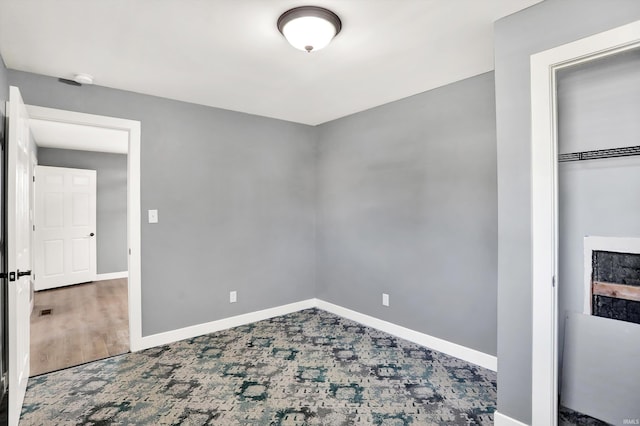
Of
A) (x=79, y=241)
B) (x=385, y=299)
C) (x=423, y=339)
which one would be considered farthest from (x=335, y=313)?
(x=79, y=241)

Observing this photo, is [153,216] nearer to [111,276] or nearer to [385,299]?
[385,299]

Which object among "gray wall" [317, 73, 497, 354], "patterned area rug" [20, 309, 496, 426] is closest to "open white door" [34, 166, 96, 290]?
"patterned area rug" [20, 309, 496, 426]

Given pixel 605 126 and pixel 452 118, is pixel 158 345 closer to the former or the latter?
pixel 452 118

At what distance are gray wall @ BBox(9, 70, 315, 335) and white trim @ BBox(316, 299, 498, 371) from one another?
686mm

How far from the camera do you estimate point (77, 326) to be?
3820 mm

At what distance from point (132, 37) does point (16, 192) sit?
1.17 meters

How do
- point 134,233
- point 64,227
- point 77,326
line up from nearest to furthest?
point 134,233, point 77,326, point 64,227

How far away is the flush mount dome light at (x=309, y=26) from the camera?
1.82 meters

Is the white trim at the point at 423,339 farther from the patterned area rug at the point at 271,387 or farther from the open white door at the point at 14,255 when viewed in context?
the open white door at the point at 14,255

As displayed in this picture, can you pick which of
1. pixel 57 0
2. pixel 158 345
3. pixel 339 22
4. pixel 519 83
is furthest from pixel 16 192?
pixel 519 83

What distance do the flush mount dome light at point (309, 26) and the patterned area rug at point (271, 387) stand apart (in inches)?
91.7

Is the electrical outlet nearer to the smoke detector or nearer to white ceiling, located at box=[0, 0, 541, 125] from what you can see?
white ceiling, located at box=[0, 0, 541, 125]

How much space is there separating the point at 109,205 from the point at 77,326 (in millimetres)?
3208

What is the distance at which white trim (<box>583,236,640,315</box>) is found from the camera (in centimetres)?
176
